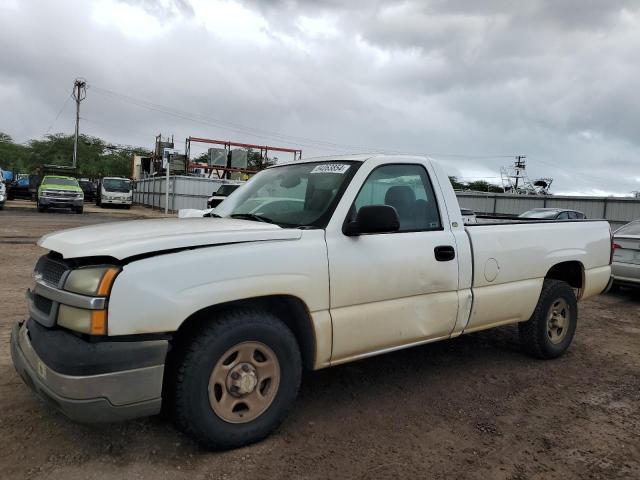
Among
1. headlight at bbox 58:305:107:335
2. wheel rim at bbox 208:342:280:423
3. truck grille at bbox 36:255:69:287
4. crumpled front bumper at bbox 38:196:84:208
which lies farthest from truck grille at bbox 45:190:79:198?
wheel rim at bbox 208:342:280:423

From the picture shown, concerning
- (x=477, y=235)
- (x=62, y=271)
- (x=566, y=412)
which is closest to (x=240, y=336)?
(x=62, y=271)

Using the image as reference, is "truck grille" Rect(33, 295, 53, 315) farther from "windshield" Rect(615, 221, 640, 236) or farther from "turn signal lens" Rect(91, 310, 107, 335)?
"windshield" Rect(615, 221, 640, 236)

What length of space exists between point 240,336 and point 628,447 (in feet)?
8.38

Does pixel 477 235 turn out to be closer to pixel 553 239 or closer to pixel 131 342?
pixel 553 239

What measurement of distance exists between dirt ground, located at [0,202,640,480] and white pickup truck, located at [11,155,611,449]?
0.29 meters

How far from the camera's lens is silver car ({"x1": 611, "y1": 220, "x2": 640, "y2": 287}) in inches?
324

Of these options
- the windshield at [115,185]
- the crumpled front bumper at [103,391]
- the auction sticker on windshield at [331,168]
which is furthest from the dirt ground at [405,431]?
the windshield at [115,185]

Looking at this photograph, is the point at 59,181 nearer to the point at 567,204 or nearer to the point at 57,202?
the point at 57,202

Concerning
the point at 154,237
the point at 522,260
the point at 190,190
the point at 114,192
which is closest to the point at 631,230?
the point at 522,260

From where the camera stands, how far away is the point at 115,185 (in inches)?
1243

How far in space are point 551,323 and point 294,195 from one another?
9.55ft

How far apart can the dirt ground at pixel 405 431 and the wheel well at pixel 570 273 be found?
800 millimetres

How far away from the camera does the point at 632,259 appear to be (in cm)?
830

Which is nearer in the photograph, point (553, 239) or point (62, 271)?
point (62, 271)
